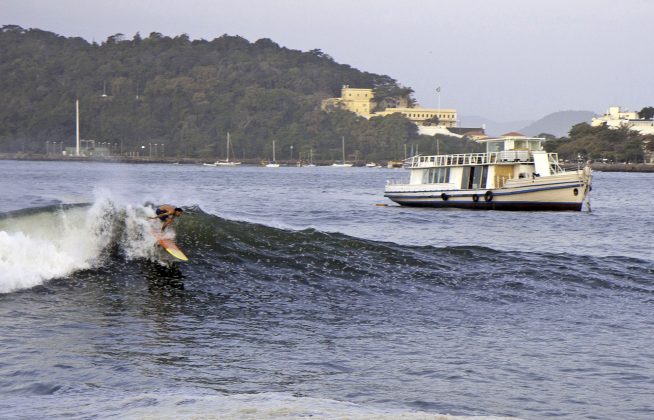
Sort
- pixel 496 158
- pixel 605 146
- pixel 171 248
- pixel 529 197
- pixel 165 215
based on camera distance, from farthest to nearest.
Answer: pixel 605 146, pixel 496 158, pixel 529 197, pixel 165 215, pixel 171 248

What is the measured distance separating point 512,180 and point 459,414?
40378mm

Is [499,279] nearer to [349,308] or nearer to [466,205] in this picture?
[349,308]

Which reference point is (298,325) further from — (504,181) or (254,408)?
(504,181)

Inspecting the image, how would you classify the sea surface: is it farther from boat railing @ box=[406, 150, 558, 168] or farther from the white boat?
boat railing @ box=[406, 150, 558, 168]

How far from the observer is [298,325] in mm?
14438

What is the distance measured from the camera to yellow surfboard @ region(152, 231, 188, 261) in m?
18.5

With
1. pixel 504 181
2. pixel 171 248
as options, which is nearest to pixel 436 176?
pixel 504 181

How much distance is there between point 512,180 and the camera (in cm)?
4903

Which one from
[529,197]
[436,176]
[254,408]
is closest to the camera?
[254,408]

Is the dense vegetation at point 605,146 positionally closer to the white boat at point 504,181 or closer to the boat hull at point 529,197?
the white boat at point 504,181

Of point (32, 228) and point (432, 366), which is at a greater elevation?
point (32, 228)

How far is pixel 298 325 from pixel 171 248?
5182 mm

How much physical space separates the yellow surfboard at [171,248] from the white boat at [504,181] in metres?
30.8

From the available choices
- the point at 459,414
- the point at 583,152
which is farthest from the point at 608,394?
the point at 583,152
